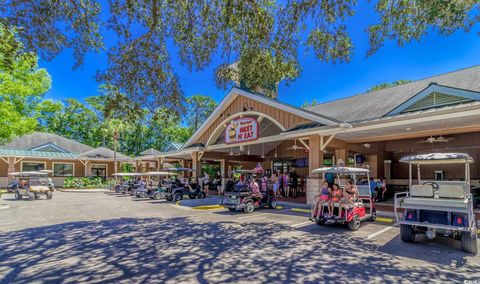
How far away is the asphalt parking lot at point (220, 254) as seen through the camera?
4.54 m

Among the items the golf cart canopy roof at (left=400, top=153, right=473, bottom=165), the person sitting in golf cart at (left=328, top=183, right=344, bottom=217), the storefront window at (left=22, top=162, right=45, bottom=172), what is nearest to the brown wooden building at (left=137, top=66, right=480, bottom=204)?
the golf cart canopy roof at (left=400, top=153, right=473, bottom=165)

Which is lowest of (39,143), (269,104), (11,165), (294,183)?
(294,183)

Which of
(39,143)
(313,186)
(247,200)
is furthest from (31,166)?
(313,186)

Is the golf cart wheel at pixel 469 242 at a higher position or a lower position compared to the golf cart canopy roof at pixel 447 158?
lower

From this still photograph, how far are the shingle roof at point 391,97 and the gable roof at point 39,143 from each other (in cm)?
2955

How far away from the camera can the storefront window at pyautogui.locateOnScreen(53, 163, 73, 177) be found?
30.1 metres

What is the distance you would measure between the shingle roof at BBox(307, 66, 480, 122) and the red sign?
14.6ft

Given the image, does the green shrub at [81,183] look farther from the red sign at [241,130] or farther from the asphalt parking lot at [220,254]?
the asphalt parking lot at [220,254]

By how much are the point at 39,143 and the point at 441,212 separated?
35579 millimetres

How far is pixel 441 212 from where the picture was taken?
6012 mm

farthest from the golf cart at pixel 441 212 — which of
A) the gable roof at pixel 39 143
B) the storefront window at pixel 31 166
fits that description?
the storefront window at pixel 31 166

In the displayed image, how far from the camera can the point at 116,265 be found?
5023 mm

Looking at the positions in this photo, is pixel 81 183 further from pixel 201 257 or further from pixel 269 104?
pixel 201 257

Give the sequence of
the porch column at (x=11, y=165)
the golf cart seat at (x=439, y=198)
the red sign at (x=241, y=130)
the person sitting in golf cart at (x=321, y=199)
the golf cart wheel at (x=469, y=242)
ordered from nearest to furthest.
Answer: the golf cart wheel at (x=469, y=242), the golf cart seat at (x=439, y=198), the person sitting in golf cart at (x=321, y=199), the red sign at (x=241, y=130), the porch column at (x=11, y=165)
